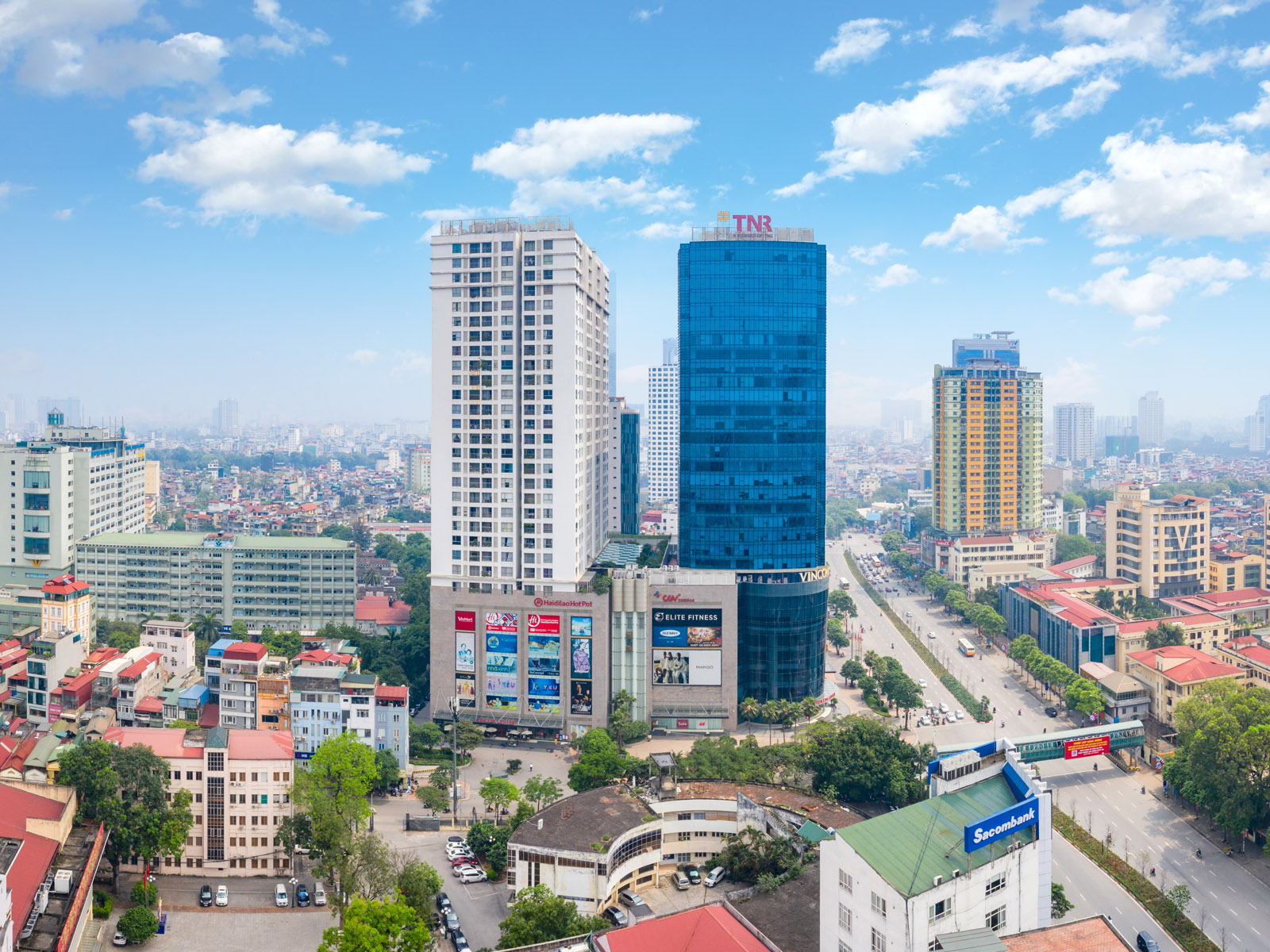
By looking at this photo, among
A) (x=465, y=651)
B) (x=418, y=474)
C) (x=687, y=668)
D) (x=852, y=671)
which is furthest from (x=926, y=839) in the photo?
(x=418, y=474)

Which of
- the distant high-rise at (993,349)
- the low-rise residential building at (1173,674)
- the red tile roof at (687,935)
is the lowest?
the red tile roof at (687,935)

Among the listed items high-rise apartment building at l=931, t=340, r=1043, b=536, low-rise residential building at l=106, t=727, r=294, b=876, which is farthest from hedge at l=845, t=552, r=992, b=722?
low-rise residential building at l=106, t=727, r=294, b=876

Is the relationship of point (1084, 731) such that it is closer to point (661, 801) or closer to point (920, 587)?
point (661, 801)

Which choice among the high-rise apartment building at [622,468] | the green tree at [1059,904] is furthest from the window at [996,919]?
the high-rise apartment building at [622,468]

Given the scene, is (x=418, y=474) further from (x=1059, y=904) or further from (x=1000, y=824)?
(x=1000, y=824)

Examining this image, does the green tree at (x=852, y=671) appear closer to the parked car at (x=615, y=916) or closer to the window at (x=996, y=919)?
the parked car at (x=615, y=916)

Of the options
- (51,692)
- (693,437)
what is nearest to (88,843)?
(51,692)
